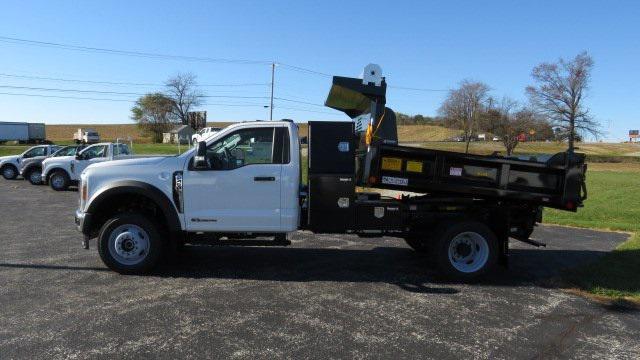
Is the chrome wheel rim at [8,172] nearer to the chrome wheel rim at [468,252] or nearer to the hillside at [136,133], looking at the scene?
the chrome wheel rim at [468,252]

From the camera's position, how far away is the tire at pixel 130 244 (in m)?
6.68

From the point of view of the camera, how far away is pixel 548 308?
574 centimetres

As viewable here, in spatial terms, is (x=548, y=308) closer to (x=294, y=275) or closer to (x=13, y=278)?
(x=294, y=275)

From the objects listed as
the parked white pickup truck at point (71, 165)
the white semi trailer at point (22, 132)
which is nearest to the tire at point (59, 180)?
the parked white pickup truck at point (71, 165)

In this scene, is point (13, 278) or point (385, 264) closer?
point (13, 278)

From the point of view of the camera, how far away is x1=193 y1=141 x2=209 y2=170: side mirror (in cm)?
647

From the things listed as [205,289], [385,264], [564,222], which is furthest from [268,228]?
[564,222]

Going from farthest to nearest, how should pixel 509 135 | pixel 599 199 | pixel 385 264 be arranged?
1. pixel 509 135
2. pixel 599 199
3. pixel 385 264

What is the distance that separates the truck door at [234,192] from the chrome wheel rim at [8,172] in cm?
2288

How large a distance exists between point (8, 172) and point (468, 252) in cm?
2544

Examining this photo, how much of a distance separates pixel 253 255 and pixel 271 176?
80.2 inches

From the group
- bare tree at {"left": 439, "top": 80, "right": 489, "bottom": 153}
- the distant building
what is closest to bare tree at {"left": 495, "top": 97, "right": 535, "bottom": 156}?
bare tree at {"left": 439, "top": 80, "right": 489, "bottom": 153}

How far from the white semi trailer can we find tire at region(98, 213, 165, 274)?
222 feet

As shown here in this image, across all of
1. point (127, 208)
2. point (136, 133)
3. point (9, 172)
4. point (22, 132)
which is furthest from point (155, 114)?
point (127, 208)
